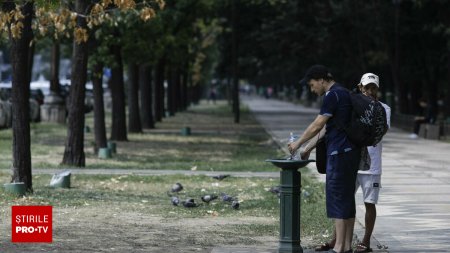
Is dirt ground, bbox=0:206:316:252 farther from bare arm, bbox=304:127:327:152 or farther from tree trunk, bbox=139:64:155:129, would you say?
tree trunk, bbox=139:64:155:129

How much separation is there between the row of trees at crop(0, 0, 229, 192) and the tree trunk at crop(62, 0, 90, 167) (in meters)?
0.02

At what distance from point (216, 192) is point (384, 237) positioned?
600cm

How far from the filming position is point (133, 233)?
12852mm

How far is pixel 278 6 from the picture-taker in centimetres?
5944

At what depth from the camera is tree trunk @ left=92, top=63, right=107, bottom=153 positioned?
2786 centimetres

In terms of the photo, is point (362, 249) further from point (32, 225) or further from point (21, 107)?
point (21, 107)

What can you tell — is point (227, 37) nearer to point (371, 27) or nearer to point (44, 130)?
point (371, 27)

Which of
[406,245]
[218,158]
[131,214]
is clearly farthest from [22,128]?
[218,158]

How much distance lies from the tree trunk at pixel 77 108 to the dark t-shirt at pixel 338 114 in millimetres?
12803

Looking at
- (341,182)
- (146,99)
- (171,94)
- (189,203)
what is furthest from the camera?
(171,94)

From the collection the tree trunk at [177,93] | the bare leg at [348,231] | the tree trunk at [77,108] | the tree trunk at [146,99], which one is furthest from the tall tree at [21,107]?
the tree trunk at [177,93]

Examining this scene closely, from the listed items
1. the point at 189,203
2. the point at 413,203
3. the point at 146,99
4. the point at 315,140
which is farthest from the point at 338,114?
the point at 146,99

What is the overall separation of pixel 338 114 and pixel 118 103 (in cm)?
2380

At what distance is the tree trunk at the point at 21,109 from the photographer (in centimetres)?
1700
